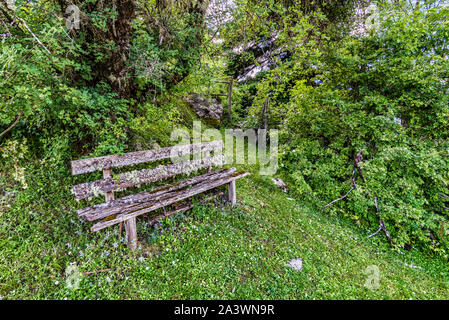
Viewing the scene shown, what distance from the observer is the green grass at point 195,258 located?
2.56 meters

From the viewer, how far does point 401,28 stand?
15.5 feet

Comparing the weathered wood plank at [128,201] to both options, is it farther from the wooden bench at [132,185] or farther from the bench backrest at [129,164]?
the bench backrest at [129,164]

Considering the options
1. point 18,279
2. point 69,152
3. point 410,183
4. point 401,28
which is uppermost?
point 401,28

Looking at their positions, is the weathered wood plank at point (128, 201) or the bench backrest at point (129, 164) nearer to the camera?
the weathered wood plank at point (128, 201)

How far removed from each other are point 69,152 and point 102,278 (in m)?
2.65

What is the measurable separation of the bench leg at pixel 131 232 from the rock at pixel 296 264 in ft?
9.16

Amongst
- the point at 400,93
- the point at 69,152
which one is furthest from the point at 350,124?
the point at 69,152

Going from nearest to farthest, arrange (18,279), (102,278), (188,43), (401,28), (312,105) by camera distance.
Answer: (18,279), (102,278), (188,43), (401,28), (312,105)

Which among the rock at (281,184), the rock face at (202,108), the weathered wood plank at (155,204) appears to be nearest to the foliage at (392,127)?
the rock at (281,184)

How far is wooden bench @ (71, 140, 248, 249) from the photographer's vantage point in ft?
9.29

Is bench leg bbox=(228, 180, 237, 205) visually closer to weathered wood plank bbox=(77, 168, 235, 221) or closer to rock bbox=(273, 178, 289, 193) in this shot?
weathered wood plank bbox=(77, 168, 235, 221)

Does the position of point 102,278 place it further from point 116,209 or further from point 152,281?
point 116,209

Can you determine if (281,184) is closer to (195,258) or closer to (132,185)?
(195,258)

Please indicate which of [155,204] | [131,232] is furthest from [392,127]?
[131,232]
